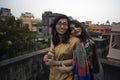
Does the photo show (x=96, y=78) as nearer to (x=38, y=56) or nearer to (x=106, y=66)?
(x=106, y=66)

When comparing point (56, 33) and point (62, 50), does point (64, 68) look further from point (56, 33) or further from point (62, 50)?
point (56, 33)

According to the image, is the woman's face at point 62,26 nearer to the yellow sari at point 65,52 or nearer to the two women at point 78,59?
the two women at point 78,59

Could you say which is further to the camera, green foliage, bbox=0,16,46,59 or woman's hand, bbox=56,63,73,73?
green foliage, bbox=0,16,46,59

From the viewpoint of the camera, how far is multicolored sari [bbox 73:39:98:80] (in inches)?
57.1

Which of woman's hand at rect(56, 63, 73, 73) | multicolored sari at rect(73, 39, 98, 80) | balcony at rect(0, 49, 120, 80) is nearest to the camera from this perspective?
multicolored sari at rect(73, 39, 98, 80)

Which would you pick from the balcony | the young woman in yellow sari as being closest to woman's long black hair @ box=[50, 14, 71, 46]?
the young woman in yellow sari

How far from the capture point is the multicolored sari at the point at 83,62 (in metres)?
1.45

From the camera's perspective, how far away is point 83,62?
1448mm

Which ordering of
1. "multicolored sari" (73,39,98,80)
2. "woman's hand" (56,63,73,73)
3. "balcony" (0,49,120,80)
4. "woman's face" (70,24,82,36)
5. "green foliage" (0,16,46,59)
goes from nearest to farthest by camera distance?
1. "multicolored sari" (73,39,98,80)
2. "woman's hand" (56,63,73,73)
3. "woman's face" (70,24,82,36)
4. "balcony" (0,49,120,80)
5. "green foliage" (0,16,46,59)

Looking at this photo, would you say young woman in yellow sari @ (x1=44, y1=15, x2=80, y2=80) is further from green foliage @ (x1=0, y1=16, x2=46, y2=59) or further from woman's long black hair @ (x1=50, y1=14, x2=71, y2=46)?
green foliage @ (x1=0, y1=16, x2=46, y2=59)

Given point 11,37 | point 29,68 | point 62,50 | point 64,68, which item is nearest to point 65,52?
point 62,50

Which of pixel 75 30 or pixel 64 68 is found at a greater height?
pixel 75 30

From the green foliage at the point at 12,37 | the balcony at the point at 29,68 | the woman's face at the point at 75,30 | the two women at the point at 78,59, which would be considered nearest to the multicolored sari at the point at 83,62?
the two women at the point at 78,59

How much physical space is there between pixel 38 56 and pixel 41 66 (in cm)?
26
